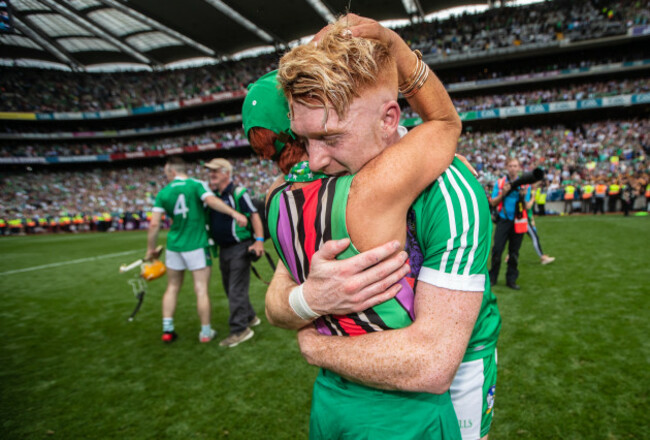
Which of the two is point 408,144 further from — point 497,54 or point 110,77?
point 110,77

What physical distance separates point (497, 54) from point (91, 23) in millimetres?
39475

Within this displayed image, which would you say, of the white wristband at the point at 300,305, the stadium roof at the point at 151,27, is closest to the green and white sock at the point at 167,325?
the white wristband at the point at 300,305

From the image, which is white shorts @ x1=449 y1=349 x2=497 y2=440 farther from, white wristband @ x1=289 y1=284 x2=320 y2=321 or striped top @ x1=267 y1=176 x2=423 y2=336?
white wristband @ x1=289 y1=284 x2=320 y2=321

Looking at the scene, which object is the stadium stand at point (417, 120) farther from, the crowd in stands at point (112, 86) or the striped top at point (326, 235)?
the striped top at point (326, 235)

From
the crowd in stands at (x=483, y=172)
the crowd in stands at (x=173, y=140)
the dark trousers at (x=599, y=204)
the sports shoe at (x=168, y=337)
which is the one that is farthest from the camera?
the crowd in stands at (x=173, y=140)

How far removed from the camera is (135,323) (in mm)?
5777

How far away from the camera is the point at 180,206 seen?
4598 mm

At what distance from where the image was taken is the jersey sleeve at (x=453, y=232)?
3.21ft

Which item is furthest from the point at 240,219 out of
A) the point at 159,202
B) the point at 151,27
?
the point at 151,27

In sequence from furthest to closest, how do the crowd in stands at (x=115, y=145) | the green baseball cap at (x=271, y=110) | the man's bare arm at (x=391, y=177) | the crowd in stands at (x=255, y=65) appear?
the crowd in stands at (x=115, y=145) < the crowd in stands at (x=255, y=65) < the green baseball cap at (x=271, y=110) < the man's bare arm at (x=391, y=177)

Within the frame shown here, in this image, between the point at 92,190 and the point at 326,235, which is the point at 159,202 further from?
the point at 92,190


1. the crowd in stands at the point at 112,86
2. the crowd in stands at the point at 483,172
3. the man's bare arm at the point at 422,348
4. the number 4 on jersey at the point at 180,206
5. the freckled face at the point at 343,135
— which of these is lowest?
the man's bare arm at the point at 422,348

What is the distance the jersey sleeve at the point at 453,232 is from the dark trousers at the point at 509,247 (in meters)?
5.78

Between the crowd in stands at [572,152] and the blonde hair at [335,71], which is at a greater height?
the crowd in stands at [572,152]
